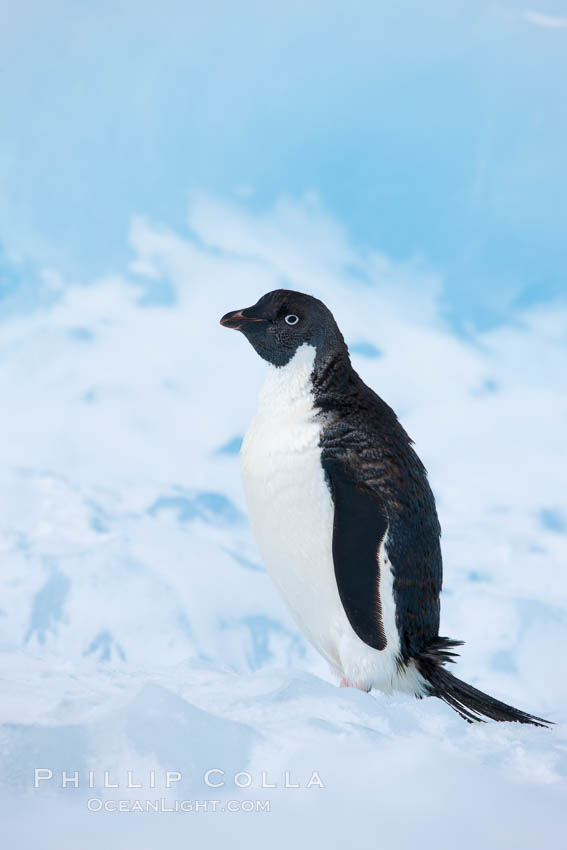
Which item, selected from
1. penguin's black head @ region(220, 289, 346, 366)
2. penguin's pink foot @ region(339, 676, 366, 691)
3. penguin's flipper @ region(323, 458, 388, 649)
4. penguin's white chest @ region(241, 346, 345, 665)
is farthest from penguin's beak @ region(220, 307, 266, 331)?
penguin's pink foot @ region(339, 676, 366, 691)

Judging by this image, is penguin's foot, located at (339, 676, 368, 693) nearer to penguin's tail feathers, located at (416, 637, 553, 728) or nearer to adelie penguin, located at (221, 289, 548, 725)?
adelie penguin, located at (221, 289, 548, 725)

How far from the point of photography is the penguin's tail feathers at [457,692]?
226 cm

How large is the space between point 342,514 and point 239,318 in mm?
574

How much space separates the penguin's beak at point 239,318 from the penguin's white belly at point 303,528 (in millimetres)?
145

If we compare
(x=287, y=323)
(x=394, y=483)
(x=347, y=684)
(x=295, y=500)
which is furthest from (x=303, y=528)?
(x=287, y=323)

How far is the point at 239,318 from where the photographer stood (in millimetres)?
2379

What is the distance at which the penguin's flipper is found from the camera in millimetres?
2154

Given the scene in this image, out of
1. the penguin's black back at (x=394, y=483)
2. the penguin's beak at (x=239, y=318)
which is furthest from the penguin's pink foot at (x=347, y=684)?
the penguin's beak at (x=239, y=318)

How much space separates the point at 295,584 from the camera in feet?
7.57

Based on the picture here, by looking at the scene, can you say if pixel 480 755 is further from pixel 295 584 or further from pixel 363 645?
pixel 295 584

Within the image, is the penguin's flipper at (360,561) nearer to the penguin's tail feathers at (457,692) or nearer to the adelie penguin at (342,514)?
the adelie penguin at (342,514)

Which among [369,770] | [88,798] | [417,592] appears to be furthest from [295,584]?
[88,798]

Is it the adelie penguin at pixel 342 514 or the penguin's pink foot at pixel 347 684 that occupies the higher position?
the adelie penguin at pixel 342 514

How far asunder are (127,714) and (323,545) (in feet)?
1.95
